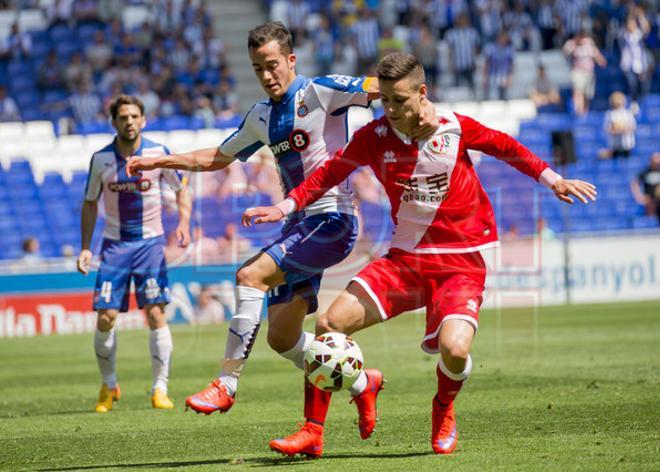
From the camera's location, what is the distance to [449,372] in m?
6.98

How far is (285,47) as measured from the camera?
7.80 m

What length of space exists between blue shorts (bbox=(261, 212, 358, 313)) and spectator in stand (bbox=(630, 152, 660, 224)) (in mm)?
17057

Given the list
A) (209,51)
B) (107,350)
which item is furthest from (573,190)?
(209,51)

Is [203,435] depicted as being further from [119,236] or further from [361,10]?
[361,10]

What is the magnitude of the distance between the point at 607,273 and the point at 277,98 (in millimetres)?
15181

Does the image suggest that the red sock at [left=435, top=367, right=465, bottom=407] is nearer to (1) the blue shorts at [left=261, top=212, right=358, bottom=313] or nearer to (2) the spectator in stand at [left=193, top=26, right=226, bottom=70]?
(1) the blue shorts at [left=261, top=212, right=358, bottom=313]

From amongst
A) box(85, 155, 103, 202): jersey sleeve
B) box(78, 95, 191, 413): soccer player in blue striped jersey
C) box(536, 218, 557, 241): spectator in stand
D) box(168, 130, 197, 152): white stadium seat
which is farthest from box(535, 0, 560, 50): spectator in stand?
box(85, 155, 103, 202): jersey sleeve

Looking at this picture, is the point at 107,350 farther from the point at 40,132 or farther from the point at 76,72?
the point at 76,72

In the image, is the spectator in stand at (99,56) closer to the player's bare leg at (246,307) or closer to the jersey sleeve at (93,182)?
the jersey sleeve at (93,182)

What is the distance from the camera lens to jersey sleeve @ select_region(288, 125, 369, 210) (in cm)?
709

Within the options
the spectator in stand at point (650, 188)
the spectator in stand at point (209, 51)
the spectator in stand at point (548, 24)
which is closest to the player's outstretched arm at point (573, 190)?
the spectator in stand at point (650, 188)

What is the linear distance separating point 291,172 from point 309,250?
66cm

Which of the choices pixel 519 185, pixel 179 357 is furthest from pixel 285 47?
pixel 519 185

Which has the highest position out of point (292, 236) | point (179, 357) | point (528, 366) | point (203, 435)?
point (292, 236)
